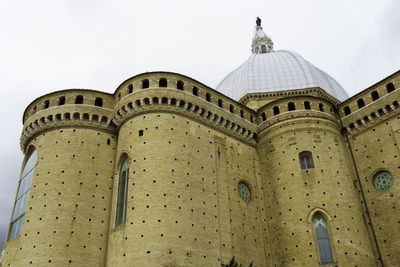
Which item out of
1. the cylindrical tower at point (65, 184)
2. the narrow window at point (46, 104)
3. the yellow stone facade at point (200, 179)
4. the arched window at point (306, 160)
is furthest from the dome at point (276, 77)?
the narrow window at point (46, 104)

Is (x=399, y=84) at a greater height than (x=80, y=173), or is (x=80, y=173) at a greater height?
(x=399, y=84)

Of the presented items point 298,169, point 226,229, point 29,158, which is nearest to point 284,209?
Answer: point 298,169

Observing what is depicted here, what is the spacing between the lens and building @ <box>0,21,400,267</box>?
539 inches

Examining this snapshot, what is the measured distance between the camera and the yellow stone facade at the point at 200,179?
13.7 m

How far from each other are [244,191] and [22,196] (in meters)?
9.27

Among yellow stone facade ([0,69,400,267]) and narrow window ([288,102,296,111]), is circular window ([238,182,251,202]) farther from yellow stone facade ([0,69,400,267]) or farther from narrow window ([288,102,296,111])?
narrow window ([288,102,296,111])

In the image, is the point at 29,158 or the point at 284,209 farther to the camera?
the point at 29,158

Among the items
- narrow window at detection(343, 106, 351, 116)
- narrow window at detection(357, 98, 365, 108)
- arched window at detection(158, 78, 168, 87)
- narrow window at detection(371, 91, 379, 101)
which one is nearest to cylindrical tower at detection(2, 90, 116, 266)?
arched window at detection(158, 78, 168, 87)

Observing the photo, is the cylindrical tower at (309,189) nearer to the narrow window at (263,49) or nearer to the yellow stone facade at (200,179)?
the yellow stone facade at (200,179)

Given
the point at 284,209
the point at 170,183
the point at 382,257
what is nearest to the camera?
the point at 170,183

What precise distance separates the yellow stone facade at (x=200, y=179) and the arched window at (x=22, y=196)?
557 mm

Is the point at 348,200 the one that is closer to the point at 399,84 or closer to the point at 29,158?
the point at 399,84

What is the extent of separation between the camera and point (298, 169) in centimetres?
1628

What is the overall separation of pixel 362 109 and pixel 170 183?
9.71m
